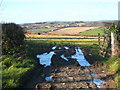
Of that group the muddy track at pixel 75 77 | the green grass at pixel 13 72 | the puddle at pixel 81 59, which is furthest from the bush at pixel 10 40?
the puddle at pixel 81 59

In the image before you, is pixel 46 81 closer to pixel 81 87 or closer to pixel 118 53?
pixel 81 87

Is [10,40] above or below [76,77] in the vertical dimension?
above

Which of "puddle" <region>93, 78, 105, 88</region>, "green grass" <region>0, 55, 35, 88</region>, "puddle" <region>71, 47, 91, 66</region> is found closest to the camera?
"green grass" <region>0, 55, 35, 88</region>

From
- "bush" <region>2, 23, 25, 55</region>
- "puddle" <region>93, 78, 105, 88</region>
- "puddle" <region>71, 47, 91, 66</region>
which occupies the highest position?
"bush" <region>2, 23, 25, 55</region>

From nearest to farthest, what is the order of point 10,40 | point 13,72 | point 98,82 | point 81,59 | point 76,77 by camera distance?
point 98,82, point 13,72, point 76,77, point 10,40, point 81,59

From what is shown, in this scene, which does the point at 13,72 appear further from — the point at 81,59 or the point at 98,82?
the point at 81,59

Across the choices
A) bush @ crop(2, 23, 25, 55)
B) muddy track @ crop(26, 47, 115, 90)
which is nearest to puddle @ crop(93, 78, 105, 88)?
muddy track @ crop(26, 47, 115, 90)

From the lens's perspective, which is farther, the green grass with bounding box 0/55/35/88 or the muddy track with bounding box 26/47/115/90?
the muddy track with bounding box 26/47/115/90

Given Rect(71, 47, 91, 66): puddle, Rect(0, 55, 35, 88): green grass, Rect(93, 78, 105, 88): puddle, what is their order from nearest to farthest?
Rect(0, 55, 35, 88): green grass → Rect(93, 78, 105, 88): puddle → Rect(71, 47, 91, 66): puddle

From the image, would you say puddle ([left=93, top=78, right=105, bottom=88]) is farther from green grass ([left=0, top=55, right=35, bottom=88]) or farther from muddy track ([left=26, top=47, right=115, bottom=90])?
green grass ([left=0, top=55, right=35, bottom=88])

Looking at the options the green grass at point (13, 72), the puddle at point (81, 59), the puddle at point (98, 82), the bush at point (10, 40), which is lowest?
the puddle at point (81, 59)

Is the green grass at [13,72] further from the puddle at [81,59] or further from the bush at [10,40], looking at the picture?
the puddle at [81,59]

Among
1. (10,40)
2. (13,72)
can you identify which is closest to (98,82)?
(13,72)

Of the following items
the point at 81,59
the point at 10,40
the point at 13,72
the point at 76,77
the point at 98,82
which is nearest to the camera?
the point at 98,82
